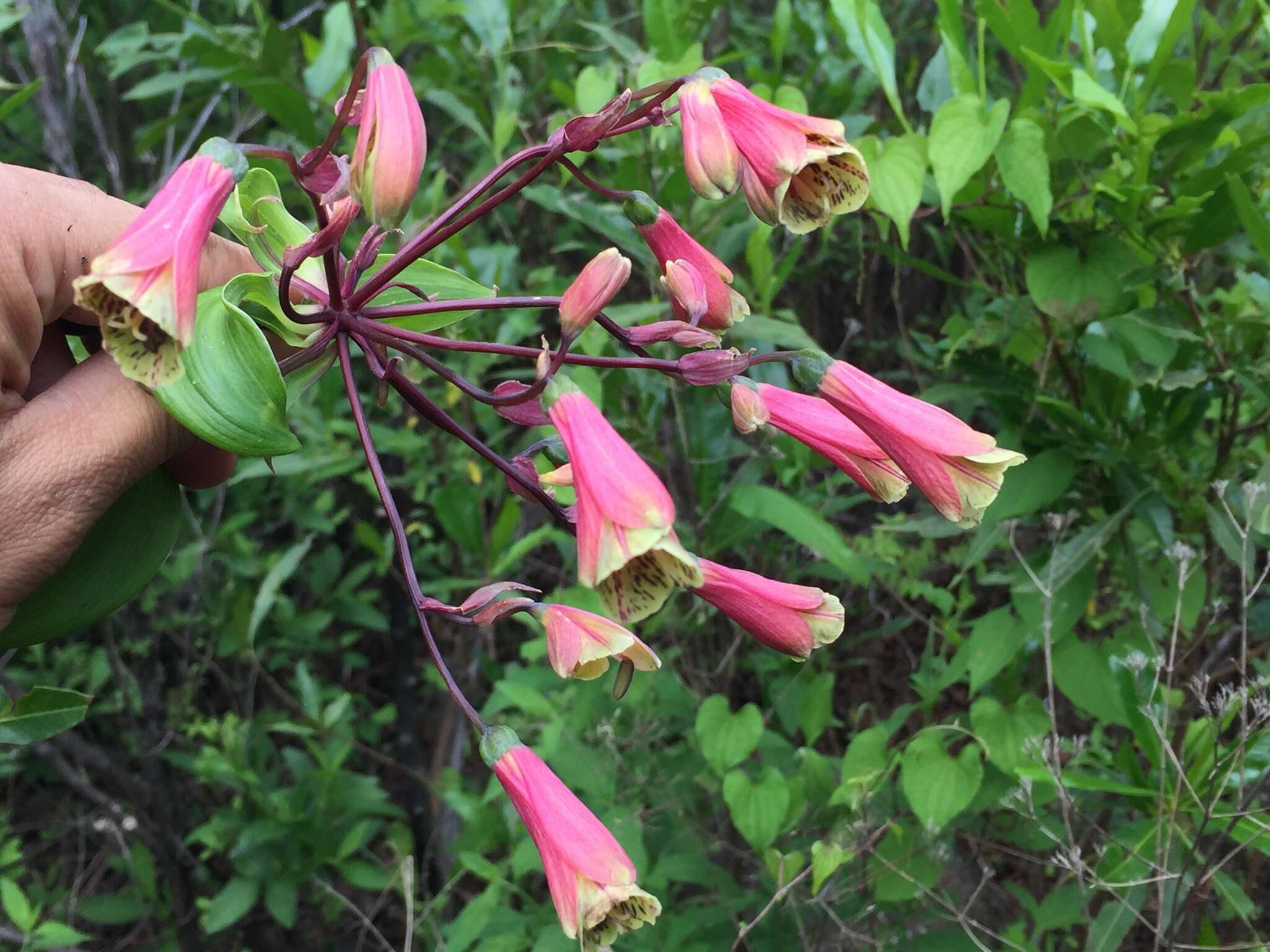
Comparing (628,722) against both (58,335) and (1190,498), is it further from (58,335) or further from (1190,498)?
(58,335)

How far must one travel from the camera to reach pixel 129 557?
0.74 m

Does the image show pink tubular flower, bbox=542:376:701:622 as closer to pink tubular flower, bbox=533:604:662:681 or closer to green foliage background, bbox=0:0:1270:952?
pink tubular flower, bbox=533:604:662:681

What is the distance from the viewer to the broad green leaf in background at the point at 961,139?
1.12 meters

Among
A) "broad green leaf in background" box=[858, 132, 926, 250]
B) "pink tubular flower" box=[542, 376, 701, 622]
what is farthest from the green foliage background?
"pink tubular flower" box=[542, 376, 701, 622]

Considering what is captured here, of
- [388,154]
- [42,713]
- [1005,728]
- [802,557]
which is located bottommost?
[802,557]

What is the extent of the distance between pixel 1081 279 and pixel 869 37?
424mm

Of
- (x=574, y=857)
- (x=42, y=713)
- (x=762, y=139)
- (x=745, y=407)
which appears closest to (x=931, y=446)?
(x=745, y=407)

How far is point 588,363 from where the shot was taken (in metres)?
0.65

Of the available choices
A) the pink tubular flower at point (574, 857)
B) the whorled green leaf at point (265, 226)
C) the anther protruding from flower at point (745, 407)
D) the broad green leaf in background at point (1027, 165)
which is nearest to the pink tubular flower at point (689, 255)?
the anther protruding from flower at point (745, 407)

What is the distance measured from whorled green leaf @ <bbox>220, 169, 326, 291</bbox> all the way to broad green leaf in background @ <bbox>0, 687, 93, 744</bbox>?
46 cm

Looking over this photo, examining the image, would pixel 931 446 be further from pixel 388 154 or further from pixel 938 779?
pixel 938 779

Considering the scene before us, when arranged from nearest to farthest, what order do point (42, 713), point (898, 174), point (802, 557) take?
1. point (42, 713)
2. point (898, 174)
3. point (802, 557)

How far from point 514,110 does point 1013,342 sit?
0.94 meters

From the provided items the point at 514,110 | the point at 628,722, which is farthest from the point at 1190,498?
the point at 514,110
